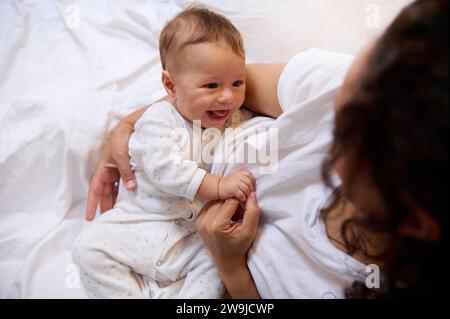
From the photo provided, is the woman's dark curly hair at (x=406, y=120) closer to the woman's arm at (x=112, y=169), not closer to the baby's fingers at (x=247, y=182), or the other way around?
the baby's fingers at (x=247, y=182)

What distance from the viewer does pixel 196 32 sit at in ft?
2.76

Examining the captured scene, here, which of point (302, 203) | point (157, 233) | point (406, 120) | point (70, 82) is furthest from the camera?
point (70, 82)

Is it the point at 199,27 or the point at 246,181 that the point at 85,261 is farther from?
the point at 199,27

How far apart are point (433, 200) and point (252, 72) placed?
61 centimetres

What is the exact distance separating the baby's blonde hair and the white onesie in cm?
14

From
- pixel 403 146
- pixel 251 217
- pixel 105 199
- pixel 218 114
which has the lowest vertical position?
pixel 105 199

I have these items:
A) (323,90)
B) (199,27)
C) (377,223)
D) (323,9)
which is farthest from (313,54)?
(377,223)

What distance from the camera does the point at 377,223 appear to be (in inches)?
21.2

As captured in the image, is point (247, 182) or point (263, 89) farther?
point (263, 89)

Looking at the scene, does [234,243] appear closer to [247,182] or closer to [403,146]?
[247,182]

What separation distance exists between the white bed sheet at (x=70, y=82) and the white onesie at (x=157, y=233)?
0.27 ft

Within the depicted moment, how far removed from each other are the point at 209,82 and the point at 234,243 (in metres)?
0.33

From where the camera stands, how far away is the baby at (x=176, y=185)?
0.83 meters

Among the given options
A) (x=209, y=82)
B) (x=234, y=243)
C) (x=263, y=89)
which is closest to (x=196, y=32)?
(x=209, y=82)
